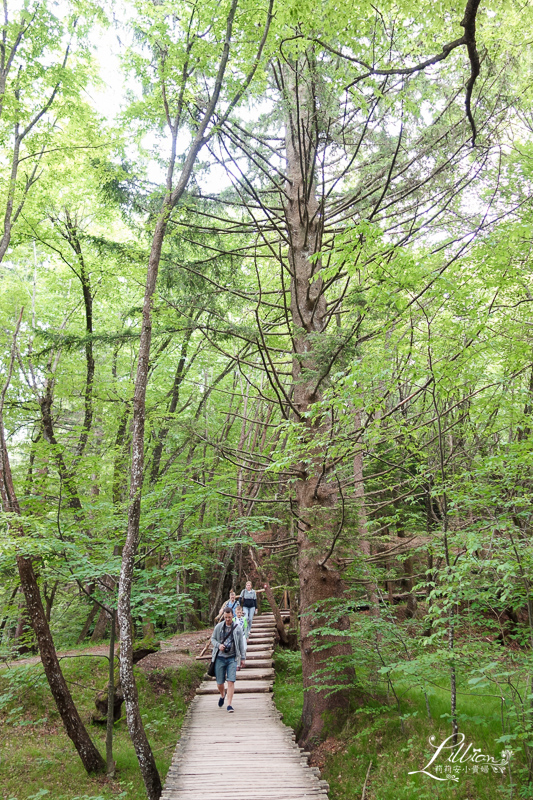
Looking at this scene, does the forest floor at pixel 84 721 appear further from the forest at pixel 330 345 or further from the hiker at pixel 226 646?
the hiker at pixel 226 646

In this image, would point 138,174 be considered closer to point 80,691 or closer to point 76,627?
point 80,691

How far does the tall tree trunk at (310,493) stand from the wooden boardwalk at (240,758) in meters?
0.64

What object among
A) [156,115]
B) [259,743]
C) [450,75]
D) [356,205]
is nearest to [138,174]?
[156,115]

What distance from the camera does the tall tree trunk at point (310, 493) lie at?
610 cm

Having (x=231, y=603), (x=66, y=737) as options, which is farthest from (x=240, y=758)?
(x=66, y=737)

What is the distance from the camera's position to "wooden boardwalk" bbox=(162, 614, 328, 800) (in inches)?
199

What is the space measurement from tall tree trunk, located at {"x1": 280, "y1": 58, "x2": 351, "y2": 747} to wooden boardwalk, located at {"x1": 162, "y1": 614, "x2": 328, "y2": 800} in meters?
0.64

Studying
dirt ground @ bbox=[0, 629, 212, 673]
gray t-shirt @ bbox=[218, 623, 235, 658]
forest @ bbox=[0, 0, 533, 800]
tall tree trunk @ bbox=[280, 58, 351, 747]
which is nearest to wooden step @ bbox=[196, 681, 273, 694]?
forest @ bbox=[0, 0, 533, 800]

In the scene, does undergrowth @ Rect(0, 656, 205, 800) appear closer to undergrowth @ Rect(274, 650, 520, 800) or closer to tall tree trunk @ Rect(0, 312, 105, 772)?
tall tree trunk @ Rect(0, 312, 105, 772)

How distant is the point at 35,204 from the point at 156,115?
4870 millimetres

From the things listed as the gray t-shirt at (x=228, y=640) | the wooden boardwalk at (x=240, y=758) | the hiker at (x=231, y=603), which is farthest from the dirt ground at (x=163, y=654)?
the gray t-shirt at (x=228, y=640)

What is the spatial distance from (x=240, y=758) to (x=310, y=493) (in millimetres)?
3417

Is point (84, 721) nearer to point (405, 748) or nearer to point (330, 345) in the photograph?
point (405, 748)

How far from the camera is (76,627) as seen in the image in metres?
15.5
